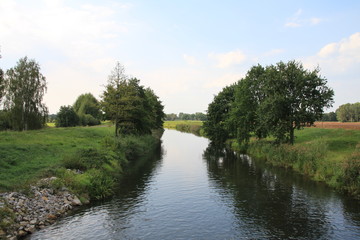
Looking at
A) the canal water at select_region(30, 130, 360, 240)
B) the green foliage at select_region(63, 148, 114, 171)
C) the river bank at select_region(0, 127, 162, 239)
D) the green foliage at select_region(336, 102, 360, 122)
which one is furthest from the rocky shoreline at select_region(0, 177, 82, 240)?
the green foliage at select_region(336, 102, 360, 122)

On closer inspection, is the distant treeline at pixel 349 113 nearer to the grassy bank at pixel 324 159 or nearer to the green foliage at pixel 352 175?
the grassy bank at pixel 324 159

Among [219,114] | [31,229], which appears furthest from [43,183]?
[219,114]

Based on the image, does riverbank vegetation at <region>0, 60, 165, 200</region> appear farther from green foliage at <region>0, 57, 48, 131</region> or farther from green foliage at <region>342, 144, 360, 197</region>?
green foliage at <region>342, 144, 360, 197</region>

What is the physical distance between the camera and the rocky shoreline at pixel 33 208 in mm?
15828

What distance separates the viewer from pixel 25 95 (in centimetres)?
5528

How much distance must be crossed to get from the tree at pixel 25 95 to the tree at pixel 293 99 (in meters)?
47.2

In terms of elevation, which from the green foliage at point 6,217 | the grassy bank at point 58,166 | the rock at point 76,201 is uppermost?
the grassy bank at point 58,166

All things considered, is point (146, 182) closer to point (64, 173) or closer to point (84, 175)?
point (84, 175)

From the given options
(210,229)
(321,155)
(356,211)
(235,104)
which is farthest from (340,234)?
(235,104)

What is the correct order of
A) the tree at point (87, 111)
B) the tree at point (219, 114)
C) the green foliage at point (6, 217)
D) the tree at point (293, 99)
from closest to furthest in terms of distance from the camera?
the green foliage at point (6, 217)
the tree at point (293, 99)
the tree at point (219, 114)
the tree at point (87, 111)

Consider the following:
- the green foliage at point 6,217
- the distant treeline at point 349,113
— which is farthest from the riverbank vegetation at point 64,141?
the distant treeline at point 349,113

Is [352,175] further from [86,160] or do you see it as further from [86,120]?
[86,120]

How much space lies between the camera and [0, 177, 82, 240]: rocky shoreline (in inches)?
623

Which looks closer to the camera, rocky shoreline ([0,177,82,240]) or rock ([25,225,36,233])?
rocky shoreline ([0,177,82,240])
